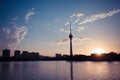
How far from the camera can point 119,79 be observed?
38719mm

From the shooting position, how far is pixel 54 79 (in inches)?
1574

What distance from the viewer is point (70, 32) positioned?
18075 cm

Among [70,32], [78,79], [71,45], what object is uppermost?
[70,32]

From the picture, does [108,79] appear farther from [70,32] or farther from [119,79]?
[70,32]

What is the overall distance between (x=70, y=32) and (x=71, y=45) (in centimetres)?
1553

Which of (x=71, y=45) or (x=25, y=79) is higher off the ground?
(x=71, y=45)

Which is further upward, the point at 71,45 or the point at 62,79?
the point at 71,45

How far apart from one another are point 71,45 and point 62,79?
133 meters

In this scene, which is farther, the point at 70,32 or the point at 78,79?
the point at 70,32

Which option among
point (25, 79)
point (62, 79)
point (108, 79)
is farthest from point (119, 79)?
point (25, 79)

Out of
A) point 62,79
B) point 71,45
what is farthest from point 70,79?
point 71,45

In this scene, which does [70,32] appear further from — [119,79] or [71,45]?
[119,79]

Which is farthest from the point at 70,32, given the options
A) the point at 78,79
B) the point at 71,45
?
the point at 78,79

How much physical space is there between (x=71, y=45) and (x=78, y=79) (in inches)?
5210
